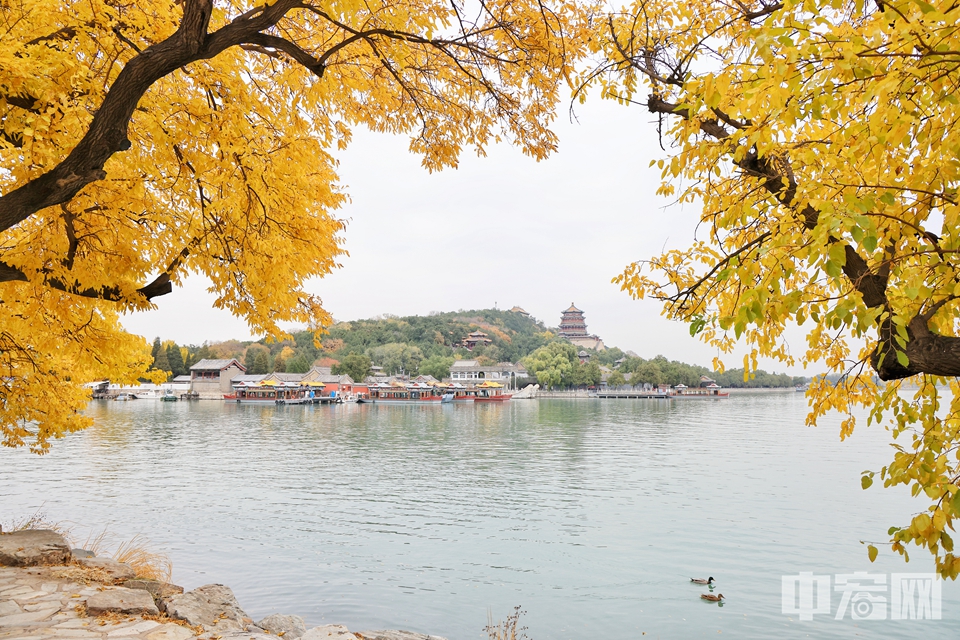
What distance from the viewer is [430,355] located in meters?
98.9

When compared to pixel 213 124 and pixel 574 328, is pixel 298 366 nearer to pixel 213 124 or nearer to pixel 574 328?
pixel 574 328

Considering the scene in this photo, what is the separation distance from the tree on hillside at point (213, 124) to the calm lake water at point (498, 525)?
525 cm

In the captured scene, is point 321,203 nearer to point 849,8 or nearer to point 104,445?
point 849,8

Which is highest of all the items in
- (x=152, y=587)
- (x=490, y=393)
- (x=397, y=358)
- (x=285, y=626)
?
(x=397, y=358)

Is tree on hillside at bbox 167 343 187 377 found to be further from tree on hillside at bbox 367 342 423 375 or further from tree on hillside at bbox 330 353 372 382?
tree on hillside at bbox 367 342 423 375

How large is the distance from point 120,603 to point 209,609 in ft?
3.95

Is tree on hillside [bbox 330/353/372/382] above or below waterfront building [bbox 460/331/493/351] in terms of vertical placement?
below

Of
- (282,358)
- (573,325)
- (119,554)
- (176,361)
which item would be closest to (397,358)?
(282,358)

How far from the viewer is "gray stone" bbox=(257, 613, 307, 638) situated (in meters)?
5.98

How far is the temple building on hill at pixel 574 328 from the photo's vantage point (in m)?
119

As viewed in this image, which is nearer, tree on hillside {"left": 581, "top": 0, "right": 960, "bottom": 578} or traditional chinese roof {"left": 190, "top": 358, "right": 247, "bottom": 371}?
tree on hillside {"left": 581, "top": 0, "right": 960, "bottom": 578}

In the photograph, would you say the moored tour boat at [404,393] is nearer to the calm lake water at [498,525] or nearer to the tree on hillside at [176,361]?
the tree on hillside at [176,361]

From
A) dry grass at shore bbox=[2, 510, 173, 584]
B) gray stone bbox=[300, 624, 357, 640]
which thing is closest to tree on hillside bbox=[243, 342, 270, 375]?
dry grass at shore bbox=[2, 510, 173, 584]

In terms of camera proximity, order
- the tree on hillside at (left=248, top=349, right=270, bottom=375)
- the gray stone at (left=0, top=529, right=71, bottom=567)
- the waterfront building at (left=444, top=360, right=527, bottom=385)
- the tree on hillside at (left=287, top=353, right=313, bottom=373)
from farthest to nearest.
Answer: the waterfront building at (left=444, top=360, right=527, bottom=385) < the tree on hillside at (left=287, top=353, right=313, bottom=373) < the tree on hillside at (left=248, top=349, right=270, bottom=375) < the gray stone at (left=0, top=529, right=71, bottom=567)
